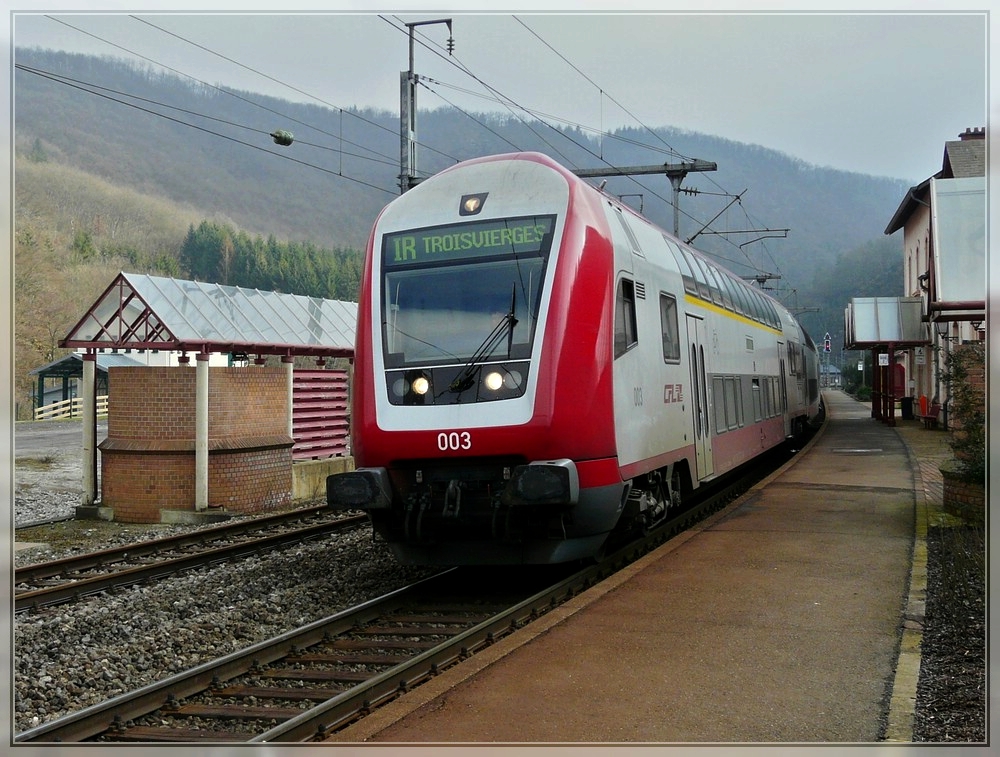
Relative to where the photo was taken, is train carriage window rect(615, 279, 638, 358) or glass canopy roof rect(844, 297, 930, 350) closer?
train carriage window rect(615, 279, 638, 358)

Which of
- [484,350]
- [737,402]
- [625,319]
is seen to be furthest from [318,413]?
[484,350]

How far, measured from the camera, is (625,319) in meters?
8.88

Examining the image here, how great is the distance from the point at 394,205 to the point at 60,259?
10.5m

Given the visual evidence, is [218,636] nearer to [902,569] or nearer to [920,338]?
[902,569]

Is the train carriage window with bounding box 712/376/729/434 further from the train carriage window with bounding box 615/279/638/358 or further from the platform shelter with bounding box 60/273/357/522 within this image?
the platform shelter with bounding box 60/273/357/522

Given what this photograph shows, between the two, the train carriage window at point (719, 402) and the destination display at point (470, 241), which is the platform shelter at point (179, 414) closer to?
the destination display at point (470, 241)

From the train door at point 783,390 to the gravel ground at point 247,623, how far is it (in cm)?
965

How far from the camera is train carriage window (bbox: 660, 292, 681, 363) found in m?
10.1

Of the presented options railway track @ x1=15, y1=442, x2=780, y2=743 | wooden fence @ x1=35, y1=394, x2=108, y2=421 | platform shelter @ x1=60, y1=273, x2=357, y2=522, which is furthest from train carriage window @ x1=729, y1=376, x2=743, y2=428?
wooden fence @ x1=35, y1=394, x2=108, y2=421

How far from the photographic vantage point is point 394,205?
29.2 feet

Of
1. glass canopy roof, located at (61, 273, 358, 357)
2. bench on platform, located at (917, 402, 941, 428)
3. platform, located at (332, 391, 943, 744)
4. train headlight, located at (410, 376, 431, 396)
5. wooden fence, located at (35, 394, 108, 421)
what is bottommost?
platform, located at (332, 391, 943, 744)

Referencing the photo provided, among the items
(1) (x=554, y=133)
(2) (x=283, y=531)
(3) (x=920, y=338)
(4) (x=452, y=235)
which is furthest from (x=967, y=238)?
(3) (x=920, y=338)

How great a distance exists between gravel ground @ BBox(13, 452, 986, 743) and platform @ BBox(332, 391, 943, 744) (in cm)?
28

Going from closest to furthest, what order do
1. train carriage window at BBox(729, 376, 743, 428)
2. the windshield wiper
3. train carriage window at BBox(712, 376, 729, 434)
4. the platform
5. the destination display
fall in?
the platform → the windshield wiper → the destination display → train carriage window at BBox(712, 376, 729, 434) → train carriage window at BBox(729, 376, 743, 428)
